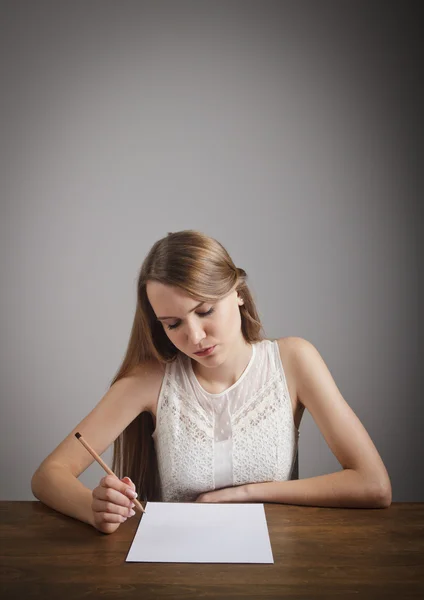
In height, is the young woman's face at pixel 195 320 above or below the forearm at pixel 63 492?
above

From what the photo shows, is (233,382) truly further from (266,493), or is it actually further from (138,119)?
(138,119)

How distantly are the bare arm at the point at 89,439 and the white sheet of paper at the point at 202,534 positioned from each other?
181 mm

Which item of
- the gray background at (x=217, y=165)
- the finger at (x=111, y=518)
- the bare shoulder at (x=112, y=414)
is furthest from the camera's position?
the gray background at (x=217, y=165)

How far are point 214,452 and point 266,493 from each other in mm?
235

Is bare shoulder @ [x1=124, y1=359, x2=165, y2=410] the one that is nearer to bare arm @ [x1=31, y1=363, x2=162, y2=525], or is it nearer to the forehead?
bare arm @ [x1=31, y1=363, x2=162, y2=525]

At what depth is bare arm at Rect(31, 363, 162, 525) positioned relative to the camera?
139 centimetres

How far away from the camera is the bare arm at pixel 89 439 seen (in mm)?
1389

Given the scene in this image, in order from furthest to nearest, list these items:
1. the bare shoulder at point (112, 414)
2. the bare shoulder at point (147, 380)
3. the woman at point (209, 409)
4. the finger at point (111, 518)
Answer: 1. the bare shoulder at point (147, 380)
2. the bare shoulder at point (112, 414)
3. the woman at point (209, 409)
4. the finger at point (111, 518)

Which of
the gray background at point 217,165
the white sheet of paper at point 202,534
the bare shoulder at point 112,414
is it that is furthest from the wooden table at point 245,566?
the gray background at point 217,165

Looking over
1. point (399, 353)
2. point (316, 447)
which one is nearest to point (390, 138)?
point (399, 353)

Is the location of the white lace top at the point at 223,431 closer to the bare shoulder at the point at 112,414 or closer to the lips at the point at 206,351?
the bare shoulder at the point at 112,414

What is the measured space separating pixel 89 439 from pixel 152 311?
1.19ft

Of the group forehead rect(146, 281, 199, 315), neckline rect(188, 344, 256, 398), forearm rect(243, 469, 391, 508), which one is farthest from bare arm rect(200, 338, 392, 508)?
forehead rect(146, 281, 199, 315)

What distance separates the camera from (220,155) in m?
2.62
